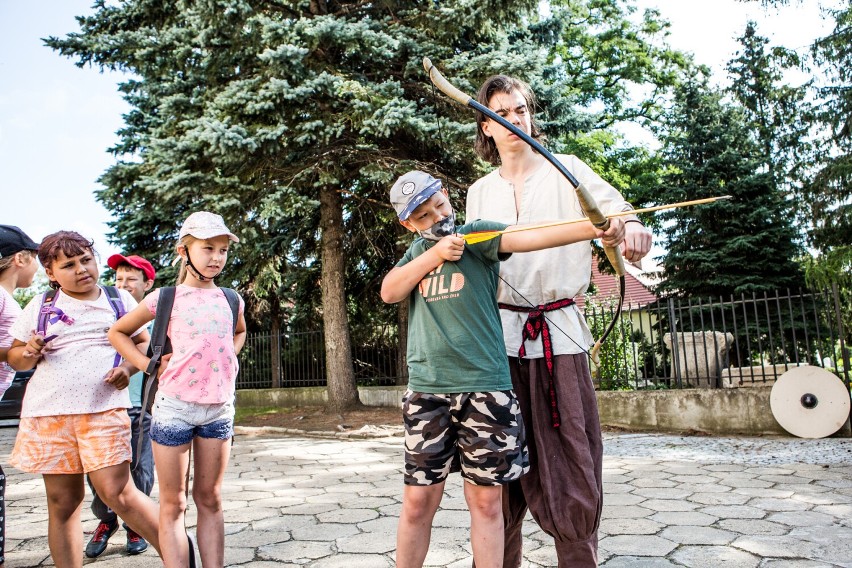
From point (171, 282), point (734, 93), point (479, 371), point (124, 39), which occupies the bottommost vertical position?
point (479, 371)

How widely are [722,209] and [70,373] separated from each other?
48.0ft

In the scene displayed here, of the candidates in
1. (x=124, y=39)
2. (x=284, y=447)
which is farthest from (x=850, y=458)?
(x=124, y=39)

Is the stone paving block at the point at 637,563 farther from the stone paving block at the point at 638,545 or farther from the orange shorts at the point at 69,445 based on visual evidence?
the orange shorts at the point at 69,445

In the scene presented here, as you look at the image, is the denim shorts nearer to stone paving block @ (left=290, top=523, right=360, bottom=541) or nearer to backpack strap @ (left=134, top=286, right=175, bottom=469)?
backpack strap @ (left=134, top=286, right=175, bottom=469)

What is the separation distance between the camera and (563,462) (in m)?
2.12

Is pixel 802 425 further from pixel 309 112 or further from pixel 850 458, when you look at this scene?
pixel 309 112

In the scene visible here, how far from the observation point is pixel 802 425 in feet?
23.4

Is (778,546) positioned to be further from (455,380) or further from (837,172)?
(837,172)

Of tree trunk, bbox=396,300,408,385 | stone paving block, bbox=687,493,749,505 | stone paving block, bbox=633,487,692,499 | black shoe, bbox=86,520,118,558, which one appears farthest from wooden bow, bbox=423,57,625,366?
tree trunk, bbox=396,300,408,385

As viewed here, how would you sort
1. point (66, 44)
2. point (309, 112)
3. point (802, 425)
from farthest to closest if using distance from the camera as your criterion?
point (66, 44) → point (309, 112) → point (802, 425)

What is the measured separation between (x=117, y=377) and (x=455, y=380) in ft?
5.19

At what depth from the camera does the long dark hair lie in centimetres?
234

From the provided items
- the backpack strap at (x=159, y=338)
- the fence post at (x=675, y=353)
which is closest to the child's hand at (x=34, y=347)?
the backpack strap at (x=159, y=338)

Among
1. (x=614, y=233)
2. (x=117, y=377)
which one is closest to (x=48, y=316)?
(x=117, y=377)
